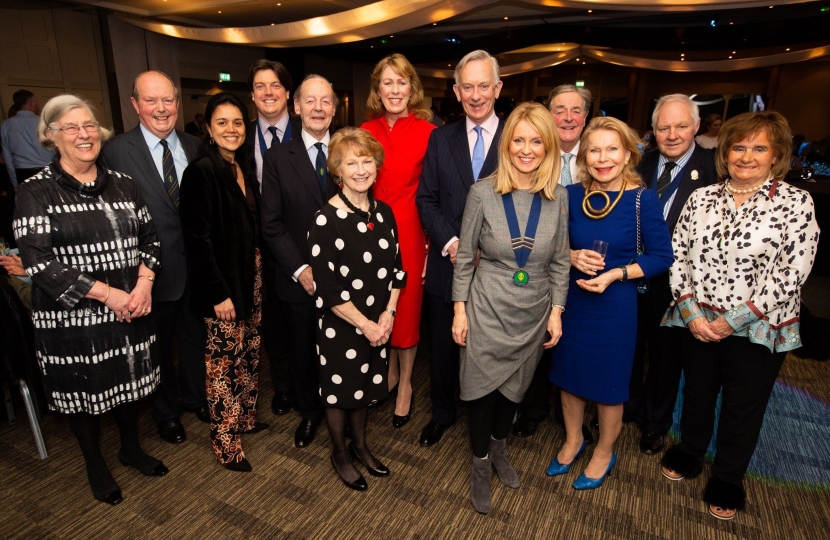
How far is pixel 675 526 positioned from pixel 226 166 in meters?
2.75

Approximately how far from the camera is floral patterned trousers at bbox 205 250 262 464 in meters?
2.46

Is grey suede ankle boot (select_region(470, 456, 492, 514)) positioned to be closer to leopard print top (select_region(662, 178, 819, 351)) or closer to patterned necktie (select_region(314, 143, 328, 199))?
leopard print top (select_region(662, 178, 819, 351))

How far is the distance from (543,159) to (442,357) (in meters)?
1.26

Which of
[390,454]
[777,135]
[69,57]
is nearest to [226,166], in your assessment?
[390,454]

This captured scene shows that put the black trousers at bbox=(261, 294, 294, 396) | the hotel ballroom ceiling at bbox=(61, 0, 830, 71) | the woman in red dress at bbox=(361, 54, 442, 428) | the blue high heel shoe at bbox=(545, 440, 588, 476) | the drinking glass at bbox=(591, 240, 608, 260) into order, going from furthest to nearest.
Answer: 1. the hotel ballroom ceiling at bbox=(61, 0, 830, 71)
2. the black trousers at bbox=(261, 294, 294, 396)
3. the woman in red dress at bbox=(361, 54, 442, 428)
4. the blue high heel shoe at bbox=(545, 440, 588, 476)
5. the drinking glass at bbox=(591, 240, 608, 260)

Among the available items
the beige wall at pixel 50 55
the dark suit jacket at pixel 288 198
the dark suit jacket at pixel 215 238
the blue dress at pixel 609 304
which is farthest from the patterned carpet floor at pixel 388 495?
the beige wall at pixel 50 55

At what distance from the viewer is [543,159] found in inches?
82.0

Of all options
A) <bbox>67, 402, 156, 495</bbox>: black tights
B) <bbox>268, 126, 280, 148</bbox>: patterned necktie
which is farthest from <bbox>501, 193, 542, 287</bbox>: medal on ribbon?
<bbox>67, 402, 156, 495</bbox>: black tights

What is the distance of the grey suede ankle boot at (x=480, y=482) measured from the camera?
2.31m

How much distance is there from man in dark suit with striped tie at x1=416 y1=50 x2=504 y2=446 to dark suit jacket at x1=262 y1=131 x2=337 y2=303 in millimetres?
596

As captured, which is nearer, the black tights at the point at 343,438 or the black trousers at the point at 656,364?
the black tights at the point at 343,438

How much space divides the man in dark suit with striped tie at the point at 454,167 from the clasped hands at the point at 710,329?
1.19 metres

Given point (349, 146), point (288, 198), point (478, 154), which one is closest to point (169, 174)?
point (288, 198)

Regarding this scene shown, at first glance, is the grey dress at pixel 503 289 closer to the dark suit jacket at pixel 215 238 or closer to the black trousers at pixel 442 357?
the black trousers at pixel 442 357
